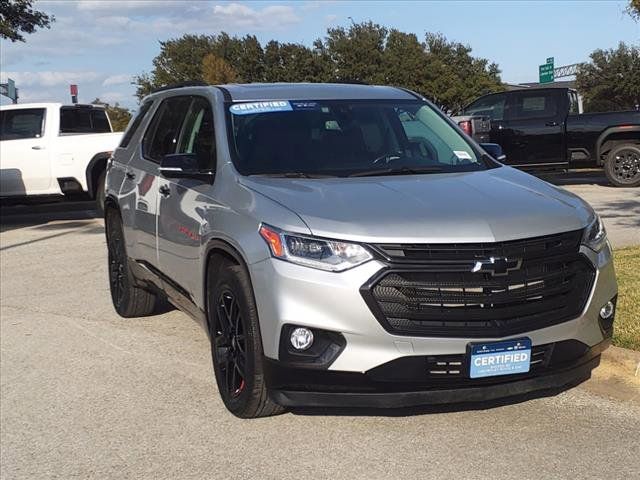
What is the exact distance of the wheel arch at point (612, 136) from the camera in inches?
569

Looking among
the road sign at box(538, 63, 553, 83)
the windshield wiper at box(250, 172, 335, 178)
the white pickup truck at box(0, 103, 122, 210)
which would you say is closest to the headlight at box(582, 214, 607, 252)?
the windshield wiper at box(250, 172, 335, 178)

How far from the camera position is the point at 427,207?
148 inches

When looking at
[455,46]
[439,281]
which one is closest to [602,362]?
[439,281]

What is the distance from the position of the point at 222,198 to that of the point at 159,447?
1425 mm

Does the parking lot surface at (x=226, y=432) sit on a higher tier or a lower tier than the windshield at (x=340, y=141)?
lower

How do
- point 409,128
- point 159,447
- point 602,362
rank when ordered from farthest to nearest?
point 409,128 < point 602,362 < point 159,447

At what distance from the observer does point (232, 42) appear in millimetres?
64750

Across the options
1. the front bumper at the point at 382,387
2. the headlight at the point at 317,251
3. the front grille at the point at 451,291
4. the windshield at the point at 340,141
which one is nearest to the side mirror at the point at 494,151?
the windshield at the point at 340,141

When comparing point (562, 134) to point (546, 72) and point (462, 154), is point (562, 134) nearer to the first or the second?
point (462, 154)

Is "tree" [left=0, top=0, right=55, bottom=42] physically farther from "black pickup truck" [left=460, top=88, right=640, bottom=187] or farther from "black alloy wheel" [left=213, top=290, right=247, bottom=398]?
"black alloy wheel" [left=213, top=290, right=247, bottom=398]

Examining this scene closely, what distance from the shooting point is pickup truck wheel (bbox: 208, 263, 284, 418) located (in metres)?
3.85

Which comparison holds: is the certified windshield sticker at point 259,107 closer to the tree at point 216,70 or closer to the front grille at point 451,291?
the front grille at point 451,291

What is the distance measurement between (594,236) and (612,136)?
38.6ft

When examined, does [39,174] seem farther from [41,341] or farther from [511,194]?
[511,194]
